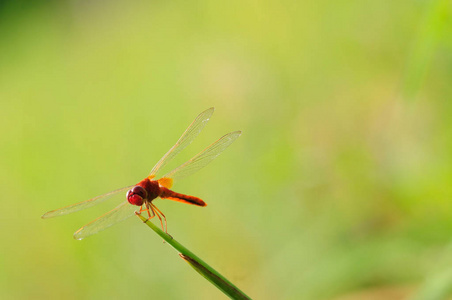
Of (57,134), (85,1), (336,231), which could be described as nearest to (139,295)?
(336,231)

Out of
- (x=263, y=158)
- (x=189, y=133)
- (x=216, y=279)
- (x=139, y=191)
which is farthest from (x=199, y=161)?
(x=263, y=158)

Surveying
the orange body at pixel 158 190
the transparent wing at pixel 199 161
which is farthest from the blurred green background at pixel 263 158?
the orange body at pixel 158 190

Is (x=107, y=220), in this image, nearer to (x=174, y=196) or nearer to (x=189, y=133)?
(x=174, y=196)

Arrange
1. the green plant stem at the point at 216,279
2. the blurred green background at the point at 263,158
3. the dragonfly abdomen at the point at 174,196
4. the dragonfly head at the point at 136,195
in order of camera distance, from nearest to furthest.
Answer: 1. the green plant stem at the point at 216,279
2. the dragonfly head at the point at 136,195
3. the dragonfly abdomen at the point at 174,196
4. the blurred green background at the point at 263,158

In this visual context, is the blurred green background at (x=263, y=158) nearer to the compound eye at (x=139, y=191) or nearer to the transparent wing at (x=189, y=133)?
the transparent wing at (x=189, y=133)

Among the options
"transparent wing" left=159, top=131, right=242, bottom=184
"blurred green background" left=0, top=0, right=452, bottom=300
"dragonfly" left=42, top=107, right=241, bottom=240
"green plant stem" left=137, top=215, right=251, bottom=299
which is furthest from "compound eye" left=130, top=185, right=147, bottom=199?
"blurred green background" left=0, top=0, right=452, bottom=300

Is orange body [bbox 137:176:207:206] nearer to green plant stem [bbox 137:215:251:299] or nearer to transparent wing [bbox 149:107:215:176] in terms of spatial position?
transparent wing [bbox 149:107:215:176]

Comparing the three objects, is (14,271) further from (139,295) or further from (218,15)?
(218,15)
